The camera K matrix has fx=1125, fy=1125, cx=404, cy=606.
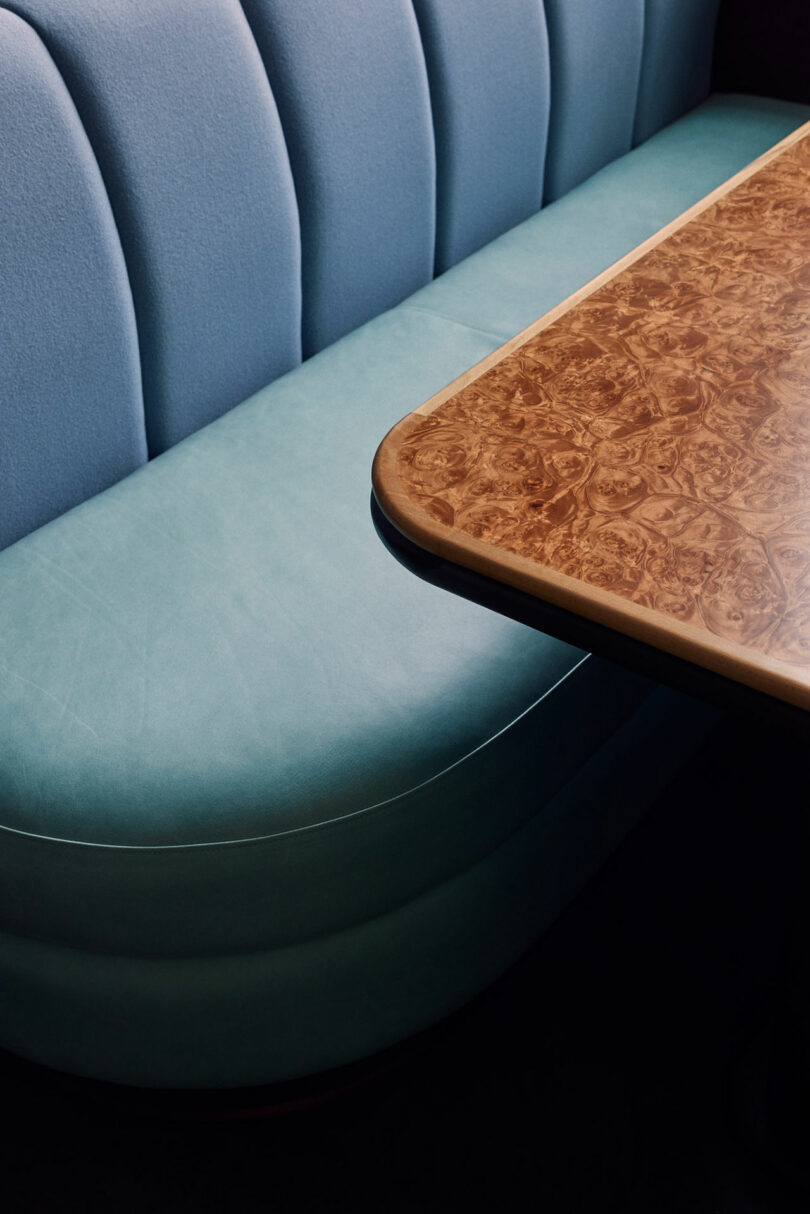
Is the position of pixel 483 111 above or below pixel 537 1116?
above

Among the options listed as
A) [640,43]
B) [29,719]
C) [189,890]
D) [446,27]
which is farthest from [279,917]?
[640,43]

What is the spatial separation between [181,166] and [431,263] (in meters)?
0.47

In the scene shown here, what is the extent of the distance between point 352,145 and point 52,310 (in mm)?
453

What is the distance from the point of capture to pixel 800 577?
61 centimetres

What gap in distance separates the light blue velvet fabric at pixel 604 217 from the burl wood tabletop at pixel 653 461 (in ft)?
1.48

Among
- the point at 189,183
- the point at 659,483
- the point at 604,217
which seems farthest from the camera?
the point at 604,217

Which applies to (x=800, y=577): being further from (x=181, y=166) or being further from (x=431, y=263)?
(x=431, y=263)

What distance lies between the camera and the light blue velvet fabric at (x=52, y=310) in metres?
0.98

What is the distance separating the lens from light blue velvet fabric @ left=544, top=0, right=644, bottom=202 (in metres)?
1.60

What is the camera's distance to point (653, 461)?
0.71 meters

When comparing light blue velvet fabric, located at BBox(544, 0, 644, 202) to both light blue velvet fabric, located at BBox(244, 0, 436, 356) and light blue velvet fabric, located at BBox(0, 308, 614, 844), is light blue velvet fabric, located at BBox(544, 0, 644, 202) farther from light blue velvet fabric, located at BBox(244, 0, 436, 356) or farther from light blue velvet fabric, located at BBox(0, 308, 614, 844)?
light blue velvet fabric, located at BBox(0, 308, 614, 844)

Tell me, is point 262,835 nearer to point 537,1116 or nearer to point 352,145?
point 537,1116

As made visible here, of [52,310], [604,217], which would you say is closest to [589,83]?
[604,217]

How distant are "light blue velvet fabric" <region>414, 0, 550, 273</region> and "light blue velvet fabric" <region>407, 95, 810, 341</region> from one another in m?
0.04
